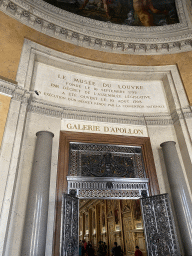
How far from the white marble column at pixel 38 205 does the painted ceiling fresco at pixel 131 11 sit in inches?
252

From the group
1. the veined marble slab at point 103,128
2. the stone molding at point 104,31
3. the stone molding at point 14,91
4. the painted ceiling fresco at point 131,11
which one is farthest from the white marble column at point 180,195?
the painted ceiling fresco at point 131,11

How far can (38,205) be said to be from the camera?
4.30 meters

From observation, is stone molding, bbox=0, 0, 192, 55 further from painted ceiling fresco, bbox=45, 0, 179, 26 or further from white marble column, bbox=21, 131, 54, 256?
white marble column, bbox=21, 131, 54, 256

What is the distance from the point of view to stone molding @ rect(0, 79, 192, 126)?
5.40m

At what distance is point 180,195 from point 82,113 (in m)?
3.52

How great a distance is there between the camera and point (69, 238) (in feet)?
14.1

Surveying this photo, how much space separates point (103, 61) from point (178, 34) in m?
3.31

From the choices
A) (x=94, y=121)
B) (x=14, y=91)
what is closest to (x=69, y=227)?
(x=94, y=121)

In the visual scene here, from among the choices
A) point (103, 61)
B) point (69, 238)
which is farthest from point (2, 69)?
point (69, 238)

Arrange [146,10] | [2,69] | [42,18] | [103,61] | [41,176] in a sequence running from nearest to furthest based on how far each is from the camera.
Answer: [41,176] → [2,69] → [42,18] → [103,61] → [146,10]

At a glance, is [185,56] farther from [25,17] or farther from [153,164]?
[25,17]

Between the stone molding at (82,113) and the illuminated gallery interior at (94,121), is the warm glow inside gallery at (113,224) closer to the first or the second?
the illuminated gallery interior at (94,121)

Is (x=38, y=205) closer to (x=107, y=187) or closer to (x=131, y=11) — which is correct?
(x=107, y=187)

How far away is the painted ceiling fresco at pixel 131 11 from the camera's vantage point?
8.73 meters
